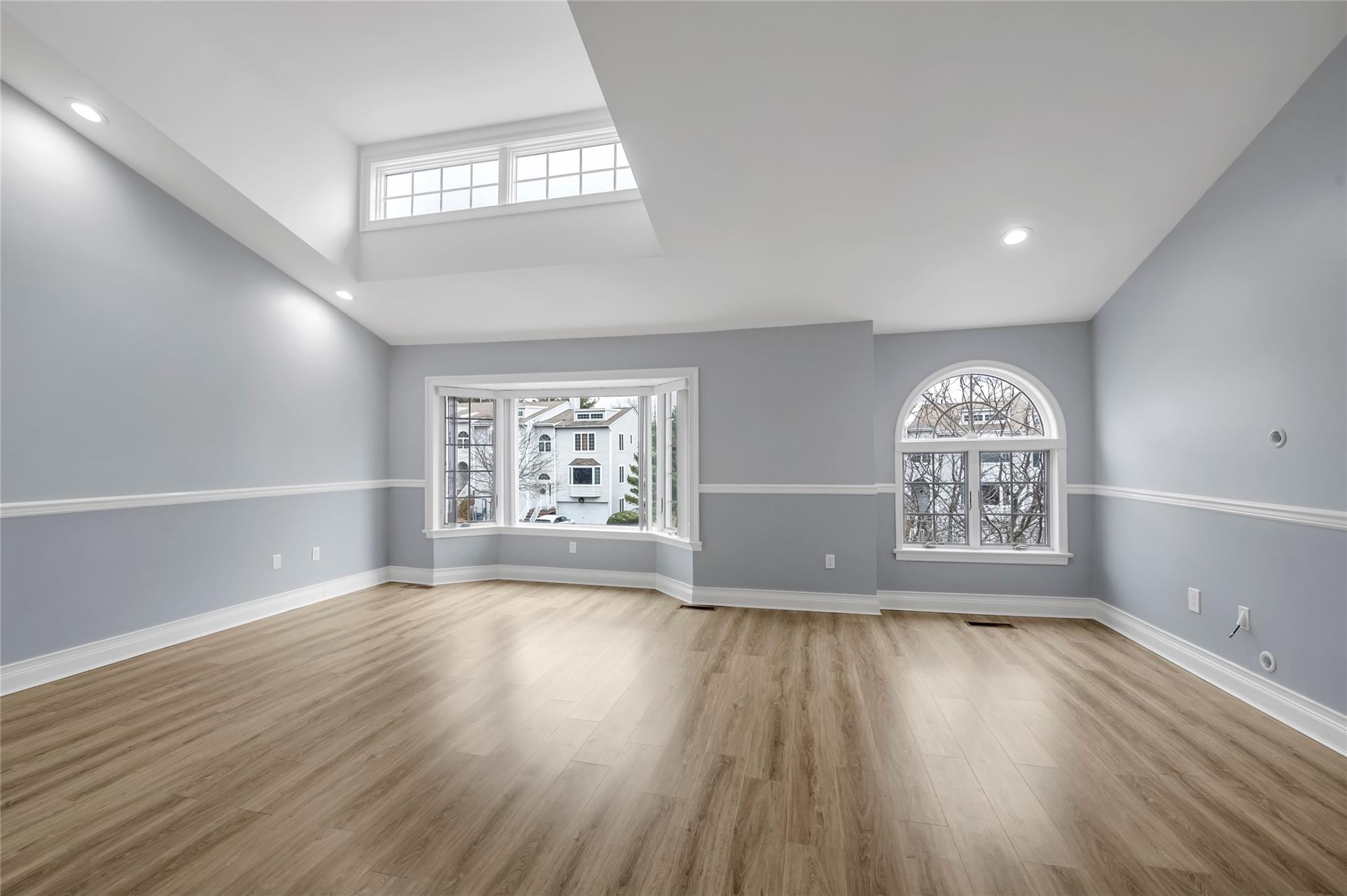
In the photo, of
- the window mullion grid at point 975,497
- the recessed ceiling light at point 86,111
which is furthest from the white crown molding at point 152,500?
the window mullion grid at point 975,497

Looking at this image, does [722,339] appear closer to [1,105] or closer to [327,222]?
[327,222]

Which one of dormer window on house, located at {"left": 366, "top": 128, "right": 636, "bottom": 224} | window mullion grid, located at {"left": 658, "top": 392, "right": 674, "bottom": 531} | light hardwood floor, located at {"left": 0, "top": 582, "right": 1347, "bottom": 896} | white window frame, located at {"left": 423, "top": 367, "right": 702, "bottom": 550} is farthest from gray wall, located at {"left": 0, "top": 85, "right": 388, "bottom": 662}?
window mullion grid, located at {"left": 658, "top": 392, "right": 674, "bottom": 531}

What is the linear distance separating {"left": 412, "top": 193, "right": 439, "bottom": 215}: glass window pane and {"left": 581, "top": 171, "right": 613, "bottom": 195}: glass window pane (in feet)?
4.15

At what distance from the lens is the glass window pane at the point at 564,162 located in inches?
170

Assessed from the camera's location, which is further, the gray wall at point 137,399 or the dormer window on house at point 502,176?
the dormer window on house at point 502,176

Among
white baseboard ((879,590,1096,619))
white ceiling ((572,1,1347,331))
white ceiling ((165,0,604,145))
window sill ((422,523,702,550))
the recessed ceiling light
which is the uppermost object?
white ceiling ((165,0,604,145))

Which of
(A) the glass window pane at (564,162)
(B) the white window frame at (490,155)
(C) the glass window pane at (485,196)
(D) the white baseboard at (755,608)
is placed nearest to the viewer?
(D) the white baseboard at (755,608)

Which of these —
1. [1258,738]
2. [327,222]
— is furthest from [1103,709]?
[327,222]

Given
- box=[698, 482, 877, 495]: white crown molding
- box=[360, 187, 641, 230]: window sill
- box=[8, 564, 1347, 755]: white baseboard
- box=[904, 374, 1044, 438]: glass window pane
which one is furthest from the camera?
box=[904, 374, 1044, 438]: glass window pane

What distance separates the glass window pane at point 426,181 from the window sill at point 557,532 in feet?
9.81

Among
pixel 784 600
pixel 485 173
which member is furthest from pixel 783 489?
pixel 485 173

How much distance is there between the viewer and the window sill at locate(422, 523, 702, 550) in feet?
17.8

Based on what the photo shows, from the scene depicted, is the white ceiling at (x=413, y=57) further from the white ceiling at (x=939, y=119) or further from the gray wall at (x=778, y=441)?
the gray wall at (x=778, y=441)

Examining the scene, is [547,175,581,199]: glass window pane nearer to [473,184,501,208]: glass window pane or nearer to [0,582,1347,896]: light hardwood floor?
[473,184,501,208]: glass window pane
